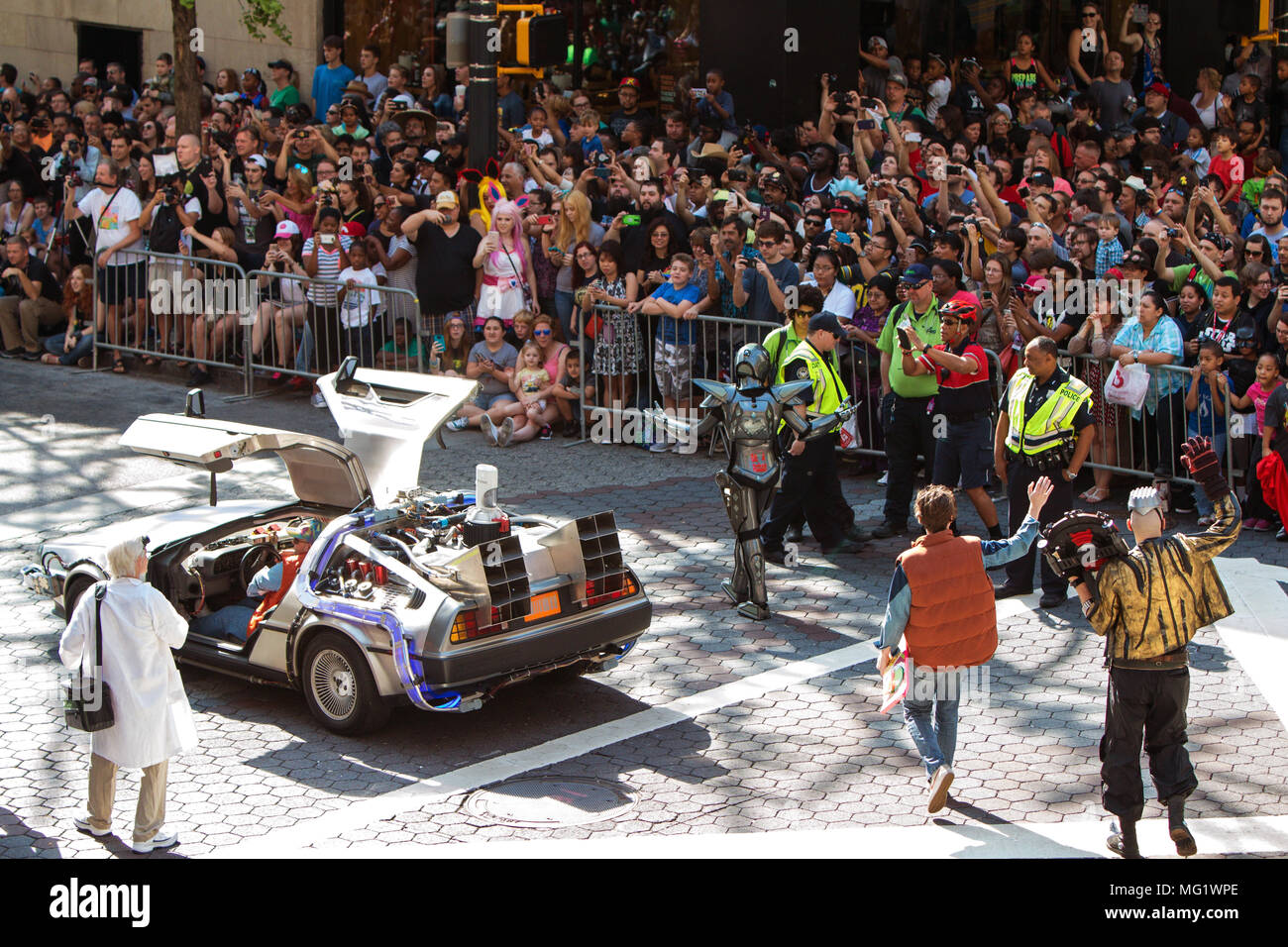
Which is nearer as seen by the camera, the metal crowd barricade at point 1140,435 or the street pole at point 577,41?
the metal crowd barricade at point 1140,435

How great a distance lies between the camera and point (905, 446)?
11.7m

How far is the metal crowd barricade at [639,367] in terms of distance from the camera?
13945mm

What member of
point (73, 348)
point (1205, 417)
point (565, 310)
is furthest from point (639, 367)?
point (73, 348)

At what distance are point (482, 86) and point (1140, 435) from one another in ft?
20.6

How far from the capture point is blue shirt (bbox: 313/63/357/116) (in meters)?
21.9

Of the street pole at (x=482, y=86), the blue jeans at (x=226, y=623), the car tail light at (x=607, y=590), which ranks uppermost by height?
the street pole at (x=482, y=86)

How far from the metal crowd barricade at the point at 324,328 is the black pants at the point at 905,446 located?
16.8 feet

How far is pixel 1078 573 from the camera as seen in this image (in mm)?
6730

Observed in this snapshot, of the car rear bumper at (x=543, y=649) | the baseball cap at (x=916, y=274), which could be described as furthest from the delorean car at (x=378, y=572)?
the baseball cap at (x=916, y=274)

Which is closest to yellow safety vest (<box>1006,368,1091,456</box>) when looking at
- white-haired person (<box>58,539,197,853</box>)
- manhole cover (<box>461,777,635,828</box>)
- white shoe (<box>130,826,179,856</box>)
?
manhole cover (<box>461,777,635,828</box>)

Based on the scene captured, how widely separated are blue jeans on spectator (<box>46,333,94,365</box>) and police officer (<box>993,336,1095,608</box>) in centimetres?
1122

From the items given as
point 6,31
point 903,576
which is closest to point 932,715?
point 903,576

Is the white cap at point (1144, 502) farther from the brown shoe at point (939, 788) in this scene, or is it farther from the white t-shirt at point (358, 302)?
the white t-shirt at point (358, 302)

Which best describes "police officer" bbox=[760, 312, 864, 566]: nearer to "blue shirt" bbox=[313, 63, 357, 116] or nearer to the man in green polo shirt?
the man in green polo shirt
